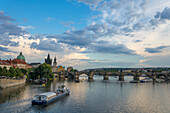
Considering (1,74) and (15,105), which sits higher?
(1,74)

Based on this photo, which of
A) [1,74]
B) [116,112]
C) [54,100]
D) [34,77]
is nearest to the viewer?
[116,112]

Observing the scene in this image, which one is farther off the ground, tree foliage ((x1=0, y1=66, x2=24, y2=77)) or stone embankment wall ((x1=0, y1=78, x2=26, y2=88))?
tree foliage ((x1=0, y1=66, x2=24, y2=77))

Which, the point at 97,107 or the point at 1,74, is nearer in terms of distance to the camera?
the point at 97,107

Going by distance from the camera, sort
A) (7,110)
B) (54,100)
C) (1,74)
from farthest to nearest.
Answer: (1,74) < (54,100) < (7,110)

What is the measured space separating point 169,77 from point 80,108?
16991 centimetres

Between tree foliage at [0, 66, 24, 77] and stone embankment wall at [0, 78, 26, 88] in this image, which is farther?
tree foliage at [0, 66, 24, 77]

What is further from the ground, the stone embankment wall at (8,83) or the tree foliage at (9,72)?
the tree foliage at (9,72)

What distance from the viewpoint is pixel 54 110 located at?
47.4 meters

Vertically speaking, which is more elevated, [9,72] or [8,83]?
[9,72]

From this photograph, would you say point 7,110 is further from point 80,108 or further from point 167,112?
point 167,112

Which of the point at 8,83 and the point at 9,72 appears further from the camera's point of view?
the point at 9,72

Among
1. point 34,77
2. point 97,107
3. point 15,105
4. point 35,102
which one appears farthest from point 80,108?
point 34,77

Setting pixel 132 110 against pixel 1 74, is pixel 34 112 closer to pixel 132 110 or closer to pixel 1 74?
pixel 132 110

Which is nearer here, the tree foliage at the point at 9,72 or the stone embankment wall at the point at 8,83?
the stone embankment wall at the point at 8,83
